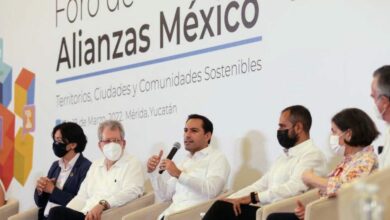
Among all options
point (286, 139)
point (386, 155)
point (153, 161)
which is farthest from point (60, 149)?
point (386, 155)

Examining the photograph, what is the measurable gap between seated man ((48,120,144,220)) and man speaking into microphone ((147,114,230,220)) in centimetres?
22

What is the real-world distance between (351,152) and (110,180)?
2.14 meters

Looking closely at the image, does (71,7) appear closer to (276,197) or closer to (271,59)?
(271,59)

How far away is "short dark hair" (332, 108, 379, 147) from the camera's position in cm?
395

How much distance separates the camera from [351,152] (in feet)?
13.2

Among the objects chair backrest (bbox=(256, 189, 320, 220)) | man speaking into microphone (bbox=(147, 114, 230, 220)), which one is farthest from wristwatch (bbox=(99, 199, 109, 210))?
chair backrest (bbox=(256, 189, 320, 220))

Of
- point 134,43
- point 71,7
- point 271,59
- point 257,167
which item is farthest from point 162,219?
point 71,7

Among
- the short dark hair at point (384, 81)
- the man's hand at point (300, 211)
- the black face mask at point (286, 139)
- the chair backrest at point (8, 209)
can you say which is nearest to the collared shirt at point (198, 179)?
the black face mask at point (286, 139)

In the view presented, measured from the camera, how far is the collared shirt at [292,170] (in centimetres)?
453

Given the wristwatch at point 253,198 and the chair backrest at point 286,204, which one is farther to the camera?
the wristwatch at point 253,198

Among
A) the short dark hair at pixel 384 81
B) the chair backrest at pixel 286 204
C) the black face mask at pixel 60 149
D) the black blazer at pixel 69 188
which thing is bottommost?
the chair backrest at pixel 286 204

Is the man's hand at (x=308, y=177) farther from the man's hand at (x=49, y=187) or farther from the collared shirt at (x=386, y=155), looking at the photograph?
the man's hand at (x=49, y=187)

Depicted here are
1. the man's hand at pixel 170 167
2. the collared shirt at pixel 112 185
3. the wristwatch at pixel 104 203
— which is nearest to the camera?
the man's hand at pixel 170 167

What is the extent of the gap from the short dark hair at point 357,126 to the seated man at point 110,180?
1.94 meters
